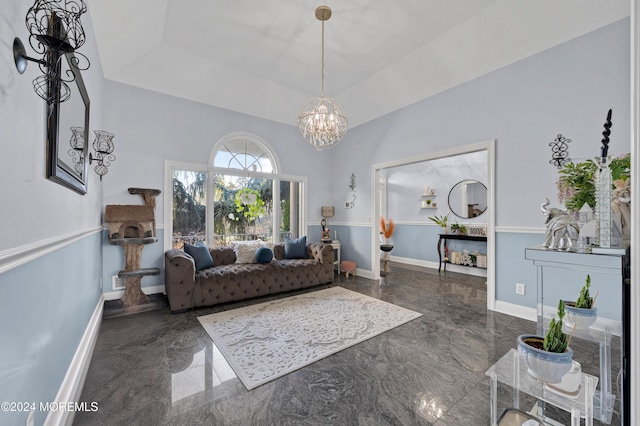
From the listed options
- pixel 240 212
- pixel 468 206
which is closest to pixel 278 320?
pixel 240 212

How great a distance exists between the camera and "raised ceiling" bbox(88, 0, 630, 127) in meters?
2.91

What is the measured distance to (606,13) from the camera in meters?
2.69

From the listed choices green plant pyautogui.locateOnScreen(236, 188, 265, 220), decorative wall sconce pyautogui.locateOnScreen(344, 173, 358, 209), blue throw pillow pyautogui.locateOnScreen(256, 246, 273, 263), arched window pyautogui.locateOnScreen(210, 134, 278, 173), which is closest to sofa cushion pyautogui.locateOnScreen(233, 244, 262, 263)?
blue throw pillow pyautogui.locateOnScreen(256, 246, 273, 263)

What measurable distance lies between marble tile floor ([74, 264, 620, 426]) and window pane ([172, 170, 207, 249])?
1561 millimetres

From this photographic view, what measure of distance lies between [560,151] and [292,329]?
365 centimetres

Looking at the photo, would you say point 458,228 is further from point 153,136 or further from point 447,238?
point 153,136

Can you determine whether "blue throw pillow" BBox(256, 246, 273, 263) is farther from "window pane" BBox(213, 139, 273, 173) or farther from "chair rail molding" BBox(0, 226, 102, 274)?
"chair rail molding" BBox(0, 226, 102, 274)

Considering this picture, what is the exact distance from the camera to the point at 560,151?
118 inches

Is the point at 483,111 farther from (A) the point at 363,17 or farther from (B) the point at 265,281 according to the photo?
(B) the point at 265,281

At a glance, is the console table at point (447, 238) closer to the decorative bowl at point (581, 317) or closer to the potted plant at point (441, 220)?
the potted plant at point (441, 220)

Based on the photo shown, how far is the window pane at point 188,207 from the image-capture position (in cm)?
435

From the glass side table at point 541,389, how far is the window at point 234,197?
4.32m

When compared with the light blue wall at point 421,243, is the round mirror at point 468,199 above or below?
above

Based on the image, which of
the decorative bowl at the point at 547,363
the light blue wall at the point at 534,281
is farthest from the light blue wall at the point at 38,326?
the light blue wall at the point at 534,281
